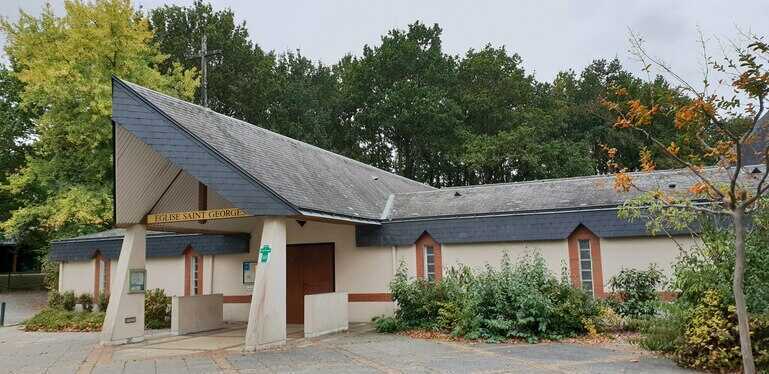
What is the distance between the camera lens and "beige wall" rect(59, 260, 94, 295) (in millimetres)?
20891

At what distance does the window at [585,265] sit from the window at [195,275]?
12.0 m

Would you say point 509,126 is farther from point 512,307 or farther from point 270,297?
point 270,297

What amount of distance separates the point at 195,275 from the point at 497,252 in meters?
10.1

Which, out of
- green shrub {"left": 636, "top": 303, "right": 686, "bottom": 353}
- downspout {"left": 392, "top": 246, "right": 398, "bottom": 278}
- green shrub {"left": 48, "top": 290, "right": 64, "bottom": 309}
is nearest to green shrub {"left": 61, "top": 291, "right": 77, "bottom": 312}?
green shrub {"left": 48, "top": 290, "right": 64, "bottom": 309}

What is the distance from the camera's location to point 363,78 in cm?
4069

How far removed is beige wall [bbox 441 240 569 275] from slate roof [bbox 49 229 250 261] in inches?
258

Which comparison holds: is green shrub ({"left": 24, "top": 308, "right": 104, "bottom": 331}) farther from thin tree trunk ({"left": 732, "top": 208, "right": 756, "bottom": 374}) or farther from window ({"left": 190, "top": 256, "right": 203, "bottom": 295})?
thin tree trunk ({"left": 732, "top": 208, "right": 756, "bottom": 374})

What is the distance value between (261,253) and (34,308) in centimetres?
1926

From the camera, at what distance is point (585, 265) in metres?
14.6

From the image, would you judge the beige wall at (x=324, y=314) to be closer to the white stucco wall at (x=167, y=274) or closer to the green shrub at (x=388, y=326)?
the green shrub at (x=388, y=326)

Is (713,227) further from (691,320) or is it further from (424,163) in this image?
(424,163)

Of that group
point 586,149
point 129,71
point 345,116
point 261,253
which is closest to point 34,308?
point 129,71

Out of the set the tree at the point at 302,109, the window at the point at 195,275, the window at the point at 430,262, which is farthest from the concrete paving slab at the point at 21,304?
the tree at the point at 302,109

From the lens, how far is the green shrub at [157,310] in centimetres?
1755
